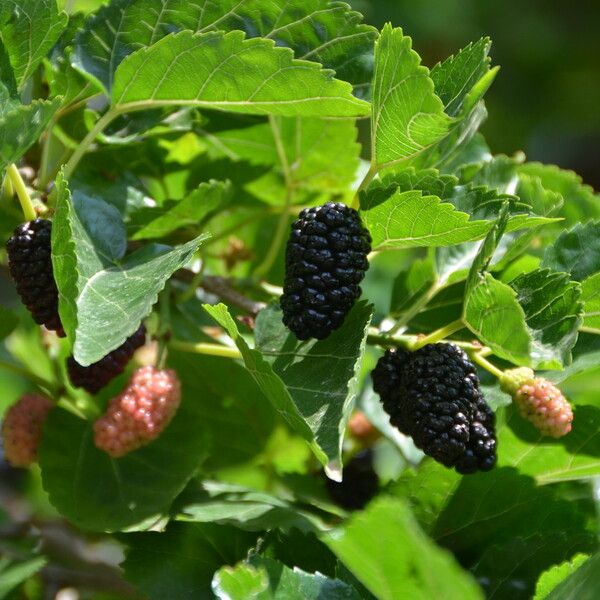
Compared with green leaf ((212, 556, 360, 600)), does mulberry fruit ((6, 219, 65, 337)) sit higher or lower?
higher

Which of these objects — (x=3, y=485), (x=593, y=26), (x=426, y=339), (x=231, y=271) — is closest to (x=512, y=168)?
(x=426, y=339)

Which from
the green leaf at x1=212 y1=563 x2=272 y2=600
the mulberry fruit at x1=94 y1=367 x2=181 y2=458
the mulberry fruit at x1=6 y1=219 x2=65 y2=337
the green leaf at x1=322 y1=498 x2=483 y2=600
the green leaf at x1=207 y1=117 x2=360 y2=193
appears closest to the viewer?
the green leaf at x1=322 y1=498 x2=483 y2=600

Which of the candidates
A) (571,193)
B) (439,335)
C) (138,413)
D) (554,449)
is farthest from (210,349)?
(571,193)

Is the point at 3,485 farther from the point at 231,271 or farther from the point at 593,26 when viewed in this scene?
the point at 593,26

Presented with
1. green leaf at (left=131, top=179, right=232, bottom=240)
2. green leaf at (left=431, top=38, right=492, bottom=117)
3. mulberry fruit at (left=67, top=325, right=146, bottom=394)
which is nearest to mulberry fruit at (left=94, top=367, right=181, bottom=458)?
mulberry fruit at (left=67, top=325, right=146, bottom=394)

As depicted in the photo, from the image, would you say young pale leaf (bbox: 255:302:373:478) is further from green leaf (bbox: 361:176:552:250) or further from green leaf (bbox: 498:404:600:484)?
green leaf (bbox: 498:404:600:484)

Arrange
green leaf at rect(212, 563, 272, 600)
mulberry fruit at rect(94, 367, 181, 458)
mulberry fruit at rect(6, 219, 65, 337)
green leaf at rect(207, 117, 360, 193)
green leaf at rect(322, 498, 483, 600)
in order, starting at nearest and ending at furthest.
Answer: green leaf at rect(322, 498, 483, 600)
green leaf at rect(212, 563, 272, 600)
mulberry fruit at rect(6, 219, 65, 337)
mulberry fruit at rect(94, 367, 181, 458)
green leaf at rect(207, 117, 360, 193)

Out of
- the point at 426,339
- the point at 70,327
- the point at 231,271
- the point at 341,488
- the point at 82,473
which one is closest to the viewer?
the point at 70,327

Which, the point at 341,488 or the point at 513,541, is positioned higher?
the point at 513,541
